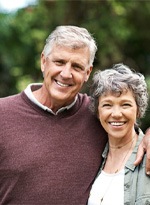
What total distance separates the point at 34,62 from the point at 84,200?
6.73m

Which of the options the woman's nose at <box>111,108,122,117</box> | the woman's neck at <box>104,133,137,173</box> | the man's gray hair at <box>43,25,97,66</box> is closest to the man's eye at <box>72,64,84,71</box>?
the man's gray hair at <box>43,25,97,66</box>

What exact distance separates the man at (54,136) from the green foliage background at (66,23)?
16.4 ft

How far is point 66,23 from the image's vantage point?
9.27m

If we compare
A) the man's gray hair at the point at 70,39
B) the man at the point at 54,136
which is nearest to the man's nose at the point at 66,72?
the man at the point at 54,136

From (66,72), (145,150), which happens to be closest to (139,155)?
(145,150)

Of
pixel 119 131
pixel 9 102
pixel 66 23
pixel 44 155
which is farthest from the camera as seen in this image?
pixel 66 23

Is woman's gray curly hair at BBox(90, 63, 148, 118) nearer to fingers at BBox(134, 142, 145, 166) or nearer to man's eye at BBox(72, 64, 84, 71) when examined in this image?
man's eye at BBox(72, 64, 84, 71)

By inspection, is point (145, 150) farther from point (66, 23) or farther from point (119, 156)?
point (66, 23)

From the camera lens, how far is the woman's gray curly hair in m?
3.33

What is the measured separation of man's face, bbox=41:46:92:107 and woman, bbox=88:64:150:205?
5.7 inches

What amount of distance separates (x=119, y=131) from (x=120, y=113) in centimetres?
12

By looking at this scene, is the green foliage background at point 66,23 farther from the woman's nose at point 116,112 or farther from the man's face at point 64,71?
the woman's nose at point 116,112

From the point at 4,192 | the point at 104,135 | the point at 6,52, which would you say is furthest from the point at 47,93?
the point at 6,52

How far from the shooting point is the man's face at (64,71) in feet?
11.6
